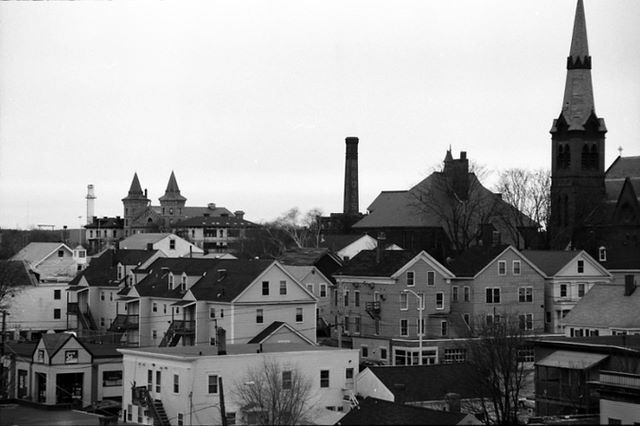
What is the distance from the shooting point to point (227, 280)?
65125 millimetres

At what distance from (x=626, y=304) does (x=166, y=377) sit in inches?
1004

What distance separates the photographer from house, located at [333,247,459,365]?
221 ft

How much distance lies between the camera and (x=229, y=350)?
168 feet

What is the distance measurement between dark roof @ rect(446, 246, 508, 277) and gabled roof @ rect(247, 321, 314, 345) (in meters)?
12.9

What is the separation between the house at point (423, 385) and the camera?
1891 inches

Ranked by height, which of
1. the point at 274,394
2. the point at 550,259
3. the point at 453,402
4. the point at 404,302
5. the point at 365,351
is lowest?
the point at 453,402

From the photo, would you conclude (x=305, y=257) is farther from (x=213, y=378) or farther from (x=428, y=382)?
(x=213, y=378)

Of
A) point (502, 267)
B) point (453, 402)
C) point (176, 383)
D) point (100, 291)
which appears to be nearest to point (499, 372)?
point (453, 402)

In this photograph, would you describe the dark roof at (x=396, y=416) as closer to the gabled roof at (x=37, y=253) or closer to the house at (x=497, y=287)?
the house at (x=497, y=287)

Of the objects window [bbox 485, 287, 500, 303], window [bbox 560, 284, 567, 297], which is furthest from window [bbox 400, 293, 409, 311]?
window [bbox 560, 284, 567, 297]

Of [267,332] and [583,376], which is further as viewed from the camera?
[267,332]

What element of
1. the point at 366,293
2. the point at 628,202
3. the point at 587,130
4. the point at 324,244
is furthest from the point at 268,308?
the point at 587,130

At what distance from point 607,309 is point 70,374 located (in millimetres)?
26816

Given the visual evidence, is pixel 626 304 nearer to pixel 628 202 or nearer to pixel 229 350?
pixel 229 350
